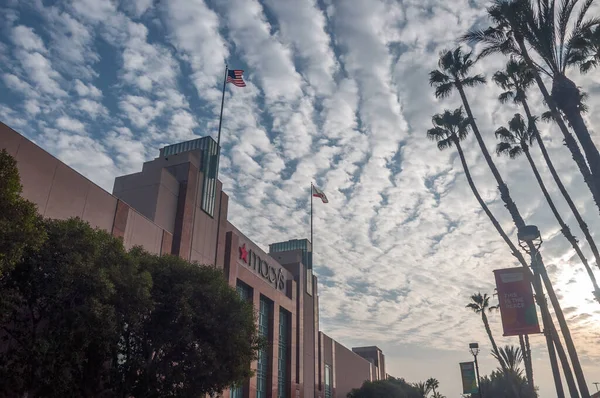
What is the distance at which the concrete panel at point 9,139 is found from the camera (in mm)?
18266

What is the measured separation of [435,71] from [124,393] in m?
25.6

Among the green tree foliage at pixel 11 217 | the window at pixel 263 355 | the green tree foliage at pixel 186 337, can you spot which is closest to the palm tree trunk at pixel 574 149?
the green tree foliage at pixel 186 337

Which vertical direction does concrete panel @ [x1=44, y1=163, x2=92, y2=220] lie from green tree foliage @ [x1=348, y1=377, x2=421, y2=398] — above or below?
above

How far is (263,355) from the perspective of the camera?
40719 mm

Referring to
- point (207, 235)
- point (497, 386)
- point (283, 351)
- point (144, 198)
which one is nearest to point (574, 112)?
point (144, 198)

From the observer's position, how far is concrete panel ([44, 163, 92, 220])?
20344 mm

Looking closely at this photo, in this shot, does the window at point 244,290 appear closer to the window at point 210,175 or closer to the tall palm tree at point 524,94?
the window at point 210,175

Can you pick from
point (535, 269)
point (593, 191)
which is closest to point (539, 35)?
point (593, 191)

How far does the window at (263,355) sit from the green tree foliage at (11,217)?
90.7 ft

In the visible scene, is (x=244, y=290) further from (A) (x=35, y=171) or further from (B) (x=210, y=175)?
(A) (x=35, y=171)

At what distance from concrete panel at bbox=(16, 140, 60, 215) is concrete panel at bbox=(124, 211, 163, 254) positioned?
5427 mm

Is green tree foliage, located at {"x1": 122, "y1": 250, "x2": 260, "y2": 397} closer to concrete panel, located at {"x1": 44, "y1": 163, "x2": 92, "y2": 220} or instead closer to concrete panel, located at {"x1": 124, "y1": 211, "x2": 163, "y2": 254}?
concrete panel, located at {"x1": 44, "y1": 163, "x2": 92, "y2": 220}

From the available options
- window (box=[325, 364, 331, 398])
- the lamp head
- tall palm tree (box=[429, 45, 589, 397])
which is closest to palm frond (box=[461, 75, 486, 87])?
tall palm tree (box=[429, 45, 589, 397])

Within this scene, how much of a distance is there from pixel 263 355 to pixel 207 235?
13.8 m
